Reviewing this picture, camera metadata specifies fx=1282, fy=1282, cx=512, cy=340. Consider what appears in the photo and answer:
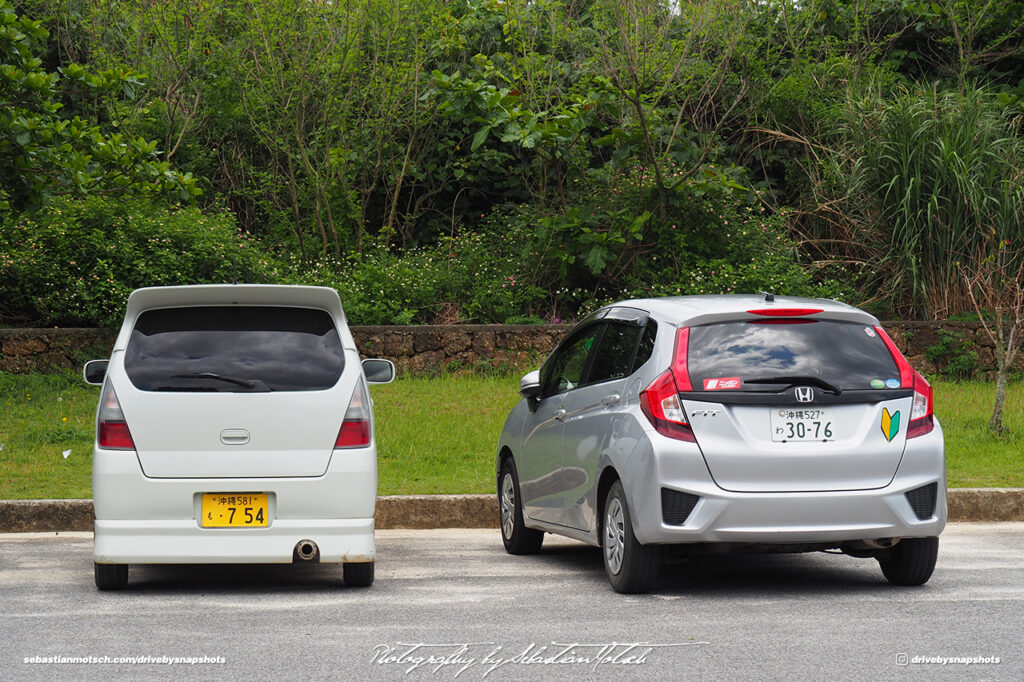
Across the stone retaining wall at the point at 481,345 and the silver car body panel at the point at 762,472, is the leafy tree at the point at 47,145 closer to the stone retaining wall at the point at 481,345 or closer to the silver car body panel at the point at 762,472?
the stone retaining wall at the point at 481,345

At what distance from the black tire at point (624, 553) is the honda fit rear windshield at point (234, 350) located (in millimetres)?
1641

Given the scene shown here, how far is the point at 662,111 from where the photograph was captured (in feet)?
57.2

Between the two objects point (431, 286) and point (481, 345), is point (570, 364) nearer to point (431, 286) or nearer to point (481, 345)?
point (481, 345)

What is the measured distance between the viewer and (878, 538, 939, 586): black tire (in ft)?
22.6

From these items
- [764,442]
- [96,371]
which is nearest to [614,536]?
[764,442]

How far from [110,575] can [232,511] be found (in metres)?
0.83

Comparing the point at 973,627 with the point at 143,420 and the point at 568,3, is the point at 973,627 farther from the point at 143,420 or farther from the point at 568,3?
the point at 568,3

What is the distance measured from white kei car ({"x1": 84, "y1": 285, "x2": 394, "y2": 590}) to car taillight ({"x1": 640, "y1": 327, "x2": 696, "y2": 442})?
1496 mm

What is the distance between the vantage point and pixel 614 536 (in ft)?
22.7

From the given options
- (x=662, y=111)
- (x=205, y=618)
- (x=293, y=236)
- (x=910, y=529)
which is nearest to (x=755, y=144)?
(x=662, y=111)

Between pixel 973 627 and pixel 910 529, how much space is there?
0.84 metres

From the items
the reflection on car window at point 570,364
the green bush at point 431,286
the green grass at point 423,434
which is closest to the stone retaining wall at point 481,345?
the green grass at point 423,434

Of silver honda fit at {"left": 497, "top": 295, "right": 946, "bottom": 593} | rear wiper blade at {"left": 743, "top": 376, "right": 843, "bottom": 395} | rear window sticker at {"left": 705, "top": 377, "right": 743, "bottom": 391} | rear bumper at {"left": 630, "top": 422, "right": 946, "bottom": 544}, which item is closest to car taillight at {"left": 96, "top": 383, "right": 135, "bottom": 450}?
silver honda fit at {"left": 497, "top": 295, "right": 946, "bottom": 593}

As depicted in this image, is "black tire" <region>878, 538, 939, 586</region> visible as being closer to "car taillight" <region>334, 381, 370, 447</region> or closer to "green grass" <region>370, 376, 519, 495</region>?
"car taillight" <region>334, 381, 370, 447</region>
